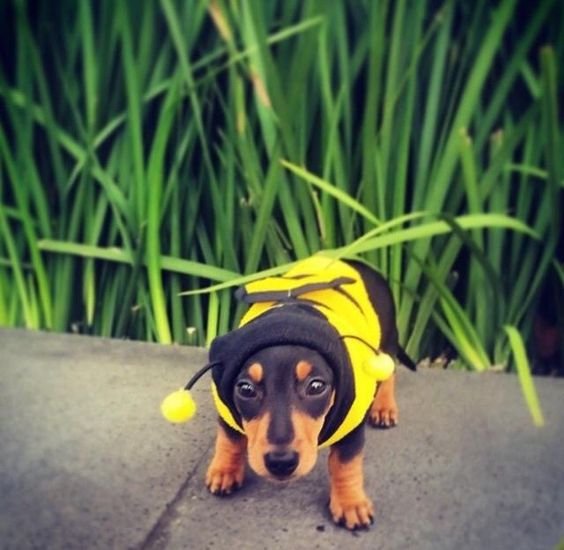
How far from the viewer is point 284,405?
50cm

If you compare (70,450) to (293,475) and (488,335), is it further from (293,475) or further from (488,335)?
(488,335)

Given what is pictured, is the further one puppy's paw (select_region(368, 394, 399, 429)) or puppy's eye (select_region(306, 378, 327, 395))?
puppy's paw (select_region(368, 394, 399, 429))

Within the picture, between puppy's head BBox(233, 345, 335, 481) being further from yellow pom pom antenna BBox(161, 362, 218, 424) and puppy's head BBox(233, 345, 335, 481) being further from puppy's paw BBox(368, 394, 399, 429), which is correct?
puppy's paw BBox(368, 394, 399, 429)

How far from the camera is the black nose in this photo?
49cm

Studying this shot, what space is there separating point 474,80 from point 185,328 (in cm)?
31

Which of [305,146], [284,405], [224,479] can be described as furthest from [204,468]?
[305,146]

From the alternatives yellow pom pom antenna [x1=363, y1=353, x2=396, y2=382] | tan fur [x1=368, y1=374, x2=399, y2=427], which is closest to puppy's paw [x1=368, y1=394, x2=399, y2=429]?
tan fur [x1=368, y1=374, x2=399, y2=427]

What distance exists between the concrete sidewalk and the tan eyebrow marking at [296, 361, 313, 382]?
108 millimetres

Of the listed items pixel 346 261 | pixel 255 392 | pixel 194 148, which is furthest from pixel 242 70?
pixel 255 392

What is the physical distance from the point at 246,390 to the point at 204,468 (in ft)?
0.35

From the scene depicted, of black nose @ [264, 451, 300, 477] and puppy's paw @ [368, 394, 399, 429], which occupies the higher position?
black nose @ [264, 451, 300, 477]

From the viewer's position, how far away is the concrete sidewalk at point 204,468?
21.3 inches

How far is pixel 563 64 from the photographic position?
64 cm

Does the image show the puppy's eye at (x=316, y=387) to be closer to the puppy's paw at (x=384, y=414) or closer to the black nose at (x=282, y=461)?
the black nose at (x=282, y=461)
